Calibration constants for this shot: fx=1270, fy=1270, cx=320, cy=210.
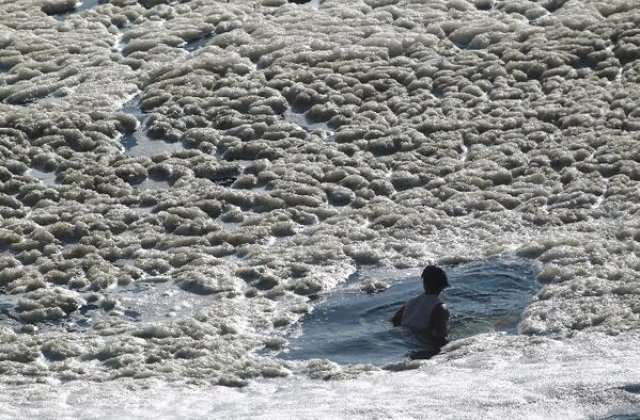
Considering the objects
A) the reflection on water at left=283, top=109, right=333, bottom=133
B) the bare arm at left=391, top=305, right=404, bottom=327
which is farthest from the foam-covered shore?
the bare arm at left=391, top=305, right=404, bottom=327

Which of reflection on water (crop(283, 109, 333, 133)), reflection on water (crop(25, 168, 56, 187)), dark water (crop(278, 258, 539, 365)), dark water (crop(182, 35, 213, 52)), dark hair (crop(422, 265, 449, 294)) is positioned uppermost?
dark water (crop(182, 35, 213, 52))

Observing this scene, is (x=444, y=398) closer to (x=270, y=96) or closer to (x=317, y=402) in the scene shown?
(x=317, y=402)

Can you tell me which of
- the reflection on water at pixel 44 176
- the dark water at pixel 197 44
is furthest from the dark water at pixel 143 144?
the dark water at pixel 197 44

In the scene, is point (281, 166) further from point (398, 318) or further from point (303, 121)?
point (398, 318)

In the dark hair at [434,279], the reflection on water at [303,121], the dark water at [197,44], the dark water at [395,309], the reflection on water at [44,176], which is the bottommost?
the reflection on water at [44,176]

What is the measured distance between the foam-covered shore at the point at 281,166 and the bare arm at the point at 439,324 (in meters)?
0.32

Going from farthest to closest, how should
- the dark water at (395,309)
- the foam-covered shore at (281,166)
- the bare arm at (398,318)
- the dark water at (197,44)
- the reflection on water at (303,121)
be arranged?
the dark water at (197,44)
the reflection on water at (303,121)
the foam-covered shore at (281,166)
the bare arm at (398,318)
the dark water at (395,309)

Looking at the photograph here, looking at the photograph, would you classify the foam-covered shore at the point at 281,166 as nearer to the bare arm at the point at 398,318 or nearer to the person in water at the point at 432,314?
the person in water at the point at 432,314

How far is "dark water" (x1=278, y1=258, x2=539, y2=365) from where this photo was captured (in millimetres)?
17734

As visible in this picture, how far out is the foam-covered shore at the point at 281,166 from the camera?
18.6m

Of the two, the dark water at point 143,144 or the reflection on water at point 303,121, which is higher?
the reflection on water at point 303,121

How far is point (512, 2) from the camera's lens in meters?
29.9

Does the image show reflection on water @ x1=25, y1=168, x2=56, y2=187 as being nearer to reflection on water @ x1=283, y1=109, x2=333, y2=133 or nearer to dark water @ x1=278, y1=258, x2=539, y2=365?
reflection on water @ x1=283, y1=109, x2=333, y2=133

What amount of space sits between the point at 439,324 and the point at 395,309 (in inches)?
49.0
